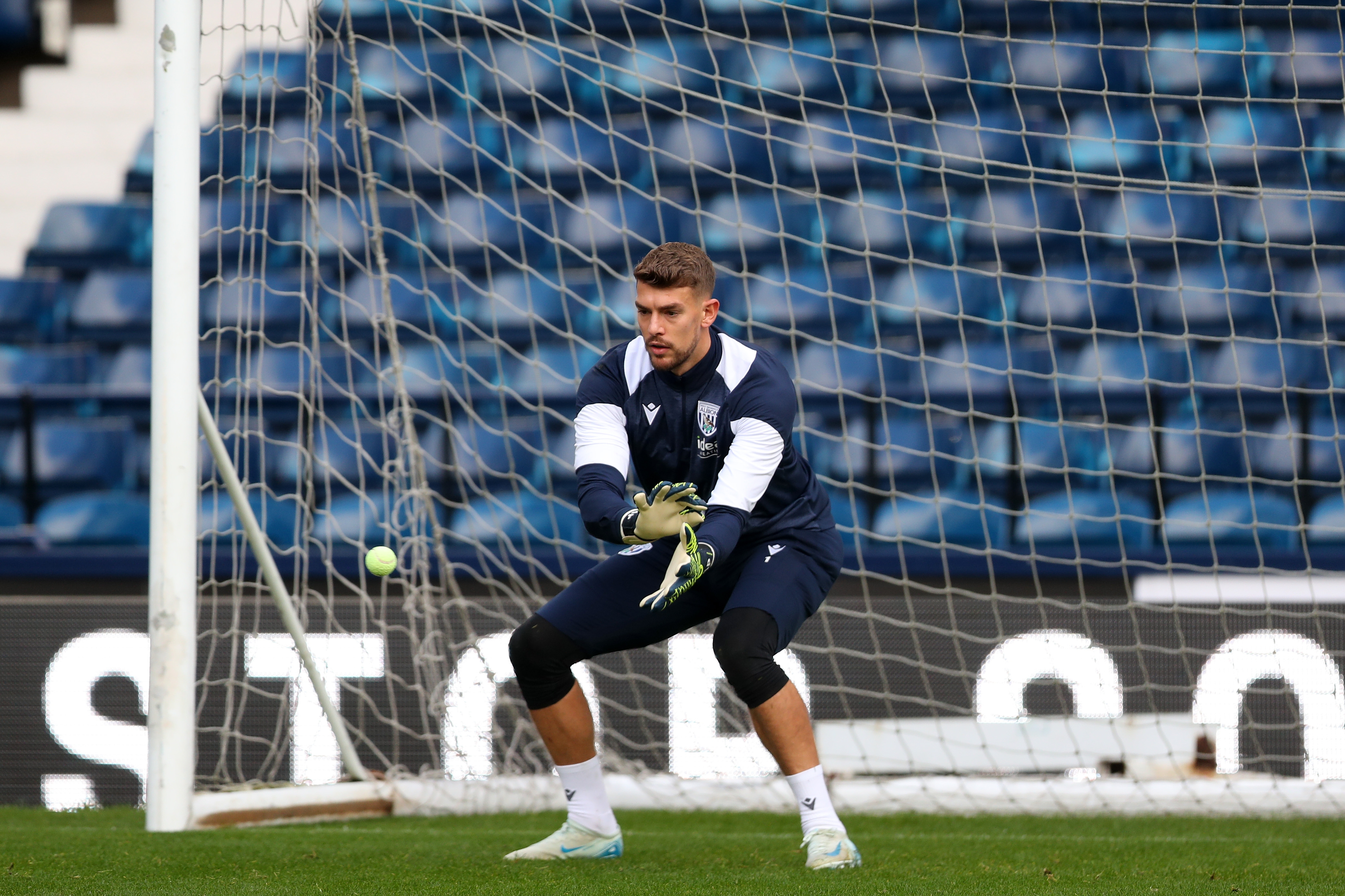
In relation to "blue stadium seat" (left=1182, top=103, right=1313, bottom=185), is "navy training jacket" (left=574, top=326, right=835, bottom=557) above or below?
below

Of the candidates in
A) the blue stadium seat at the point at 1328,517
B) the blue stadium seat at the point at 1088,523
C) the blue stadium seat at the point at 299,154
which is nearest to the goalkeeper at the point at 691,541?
the blue stadium seat at the point at 299,154

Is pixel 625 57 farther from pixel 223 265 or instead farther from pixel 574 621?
pixel 574 621

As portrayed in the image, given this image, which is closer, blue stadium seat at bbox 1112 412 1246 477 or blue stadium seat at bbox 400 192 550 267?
blue stadium seat at bbox 1112 412 1246 477

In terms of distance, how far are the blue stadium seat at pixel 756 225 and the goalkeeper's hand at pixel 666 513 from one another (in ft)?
16.9

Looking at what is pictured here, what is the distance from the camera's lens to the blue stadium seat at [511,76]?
8078 millimetres

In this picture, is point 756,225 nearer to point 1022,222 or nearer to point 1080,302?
point 1022,222

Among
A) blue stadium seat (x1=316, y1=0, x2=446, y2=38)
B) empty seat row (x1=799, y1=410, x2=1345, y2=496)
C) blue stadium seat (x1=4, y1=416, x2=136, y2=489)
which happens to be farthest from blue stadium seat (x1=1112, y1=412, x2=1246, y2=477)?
blue stadium seat (x1=4, y1=416, x2=136, y2=489)

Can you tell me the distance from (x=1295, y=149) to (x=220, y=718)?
14.0 feet

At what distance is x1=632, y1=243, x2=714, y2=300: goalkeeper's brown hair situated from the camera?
3.23 meters

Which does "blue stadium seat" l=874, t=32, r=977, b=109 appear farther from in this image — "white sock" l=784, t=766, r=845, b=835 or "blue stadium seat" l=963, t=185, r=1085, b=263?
"white sock" l=784, t=766, r=845, b=835

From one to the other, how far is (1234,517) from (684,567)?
4.41 metres

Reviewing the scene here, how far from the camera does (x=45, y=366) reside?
7.70 meters

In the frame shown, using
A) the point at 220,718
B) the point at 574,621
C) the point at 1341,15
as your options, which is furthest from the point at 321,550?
the point at 1341,15

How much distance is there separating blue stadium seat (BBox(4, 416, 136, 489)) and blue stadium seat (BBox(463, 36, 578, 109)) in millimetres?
2707
